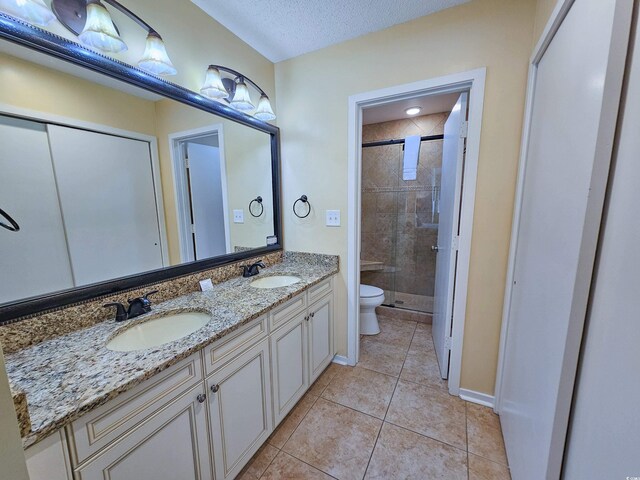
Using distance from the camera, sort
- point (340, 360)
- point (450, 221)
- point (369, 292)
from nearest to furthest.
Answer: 1. point (450, 221)
2. point (340, 360)
3. point (369, 292)

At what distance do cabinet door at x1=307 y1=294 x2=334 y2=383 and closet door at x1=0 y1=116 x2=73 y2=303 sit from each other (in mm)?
1279

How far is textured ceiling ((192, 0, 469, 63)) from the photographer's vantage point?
4.90ft

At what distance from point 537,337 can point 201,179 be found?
194cm

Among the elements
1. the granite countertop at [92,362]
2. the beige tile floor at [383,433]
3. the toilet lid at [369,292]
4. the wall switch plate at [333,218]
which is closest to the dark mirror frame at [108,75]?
the granite countertop at [92,362]

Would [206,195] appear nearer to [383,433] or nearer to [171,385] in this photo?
[171,385]

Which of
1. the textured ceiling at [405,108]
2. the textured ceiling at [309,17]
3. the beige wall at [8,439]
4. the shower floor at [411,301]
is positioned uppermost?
the textured ceiling at [309,17]

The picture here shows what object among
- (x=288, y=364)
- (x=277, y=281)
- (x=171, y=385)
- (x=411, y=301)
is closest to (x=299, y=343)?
(x=288, y=364)

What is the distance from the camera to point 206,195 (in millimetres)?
1730

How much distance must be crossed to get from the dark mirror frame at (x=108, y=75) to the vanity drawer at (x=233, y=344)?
1.85 feet

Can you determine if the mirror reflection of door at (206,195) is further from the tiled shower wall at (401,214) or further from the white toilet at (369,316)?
the tiled shower wall at (401,214)

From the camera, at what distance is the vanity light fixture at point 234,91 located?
5.05ft

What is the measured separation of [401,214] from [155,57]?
8.94 feet

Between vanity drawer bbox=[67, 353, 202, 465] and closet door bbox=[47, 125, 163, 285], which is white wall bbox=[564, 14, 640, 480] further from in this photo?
closet door bbox=[47, 125, 163, 285]

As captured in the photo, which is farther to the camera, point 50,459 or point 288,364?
point 288,364
